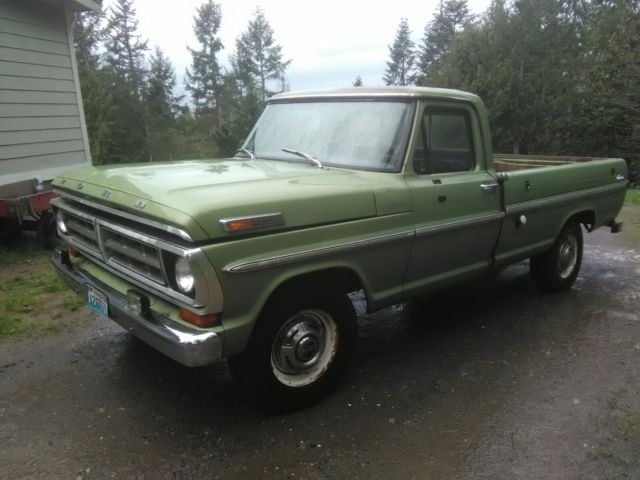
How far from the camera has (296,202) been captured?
2.99 meters

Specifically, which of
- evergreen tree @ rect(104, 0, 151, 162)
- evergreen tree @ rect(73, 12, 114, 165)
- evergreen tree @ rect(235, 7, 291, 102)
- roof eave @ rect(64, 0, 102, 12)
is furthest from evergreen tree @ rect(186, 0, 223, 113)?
roof eave @ rect(64, 0, 102, 12)

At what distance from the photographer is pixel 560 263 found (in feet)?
17.8

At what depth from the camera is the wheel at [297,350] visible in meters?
2.98

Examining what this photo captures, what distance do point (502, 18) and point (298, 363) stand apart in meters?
32.2

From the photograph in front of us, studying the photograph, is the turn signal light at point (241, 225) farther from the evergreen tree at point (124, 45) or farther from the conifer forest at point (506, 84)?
the evergreen tree at point (124, 45)

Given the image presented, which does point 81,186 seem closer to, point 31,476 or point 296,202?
point 296,202

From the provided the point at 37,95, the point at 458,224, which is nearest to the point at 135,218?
the point at 458,224

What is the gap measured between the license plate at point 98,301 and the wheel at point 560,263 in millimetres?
4111

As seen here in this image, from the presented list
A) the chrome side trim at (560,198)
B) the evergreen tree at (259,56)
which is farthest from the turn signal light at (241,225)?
the evergreen tree at (259,56)

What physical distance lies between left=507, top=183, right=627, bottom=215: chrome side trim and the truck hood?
1438 millimetres

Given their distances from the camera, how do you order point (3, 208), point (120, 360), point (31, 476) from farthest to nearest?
point (3, 208) < point (120, 360) < point (31, 476)

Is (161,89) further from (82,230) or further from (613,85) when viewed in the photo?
(82,230)

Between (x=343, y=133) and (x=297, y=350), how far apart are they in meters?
1.69

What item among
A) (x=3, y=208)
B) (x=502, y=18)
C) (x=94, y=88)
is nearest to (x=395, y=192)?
(x=3, y=208)
